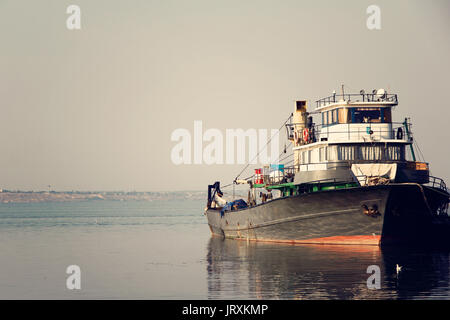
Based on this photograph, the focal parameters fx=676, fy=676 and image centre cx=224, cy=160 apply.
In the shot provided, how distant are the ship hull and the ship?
0.06 metres

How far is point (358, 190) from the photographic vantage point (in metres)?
41.4

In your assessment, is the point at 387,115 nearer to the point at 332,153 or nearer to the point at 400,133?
the point at 400,133

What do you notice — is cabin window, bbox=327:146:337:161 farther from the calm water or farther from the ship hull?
the calm water

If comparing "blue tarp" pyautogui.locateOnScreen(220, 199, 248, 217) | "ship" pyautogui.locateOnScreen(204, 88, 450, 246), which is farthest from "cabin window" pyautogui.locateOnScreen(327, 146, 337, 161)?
"blue tarp" pyautogui.locateOnScreen(220, 199, 248, 217)

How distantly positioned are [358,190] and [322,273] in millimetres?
9293

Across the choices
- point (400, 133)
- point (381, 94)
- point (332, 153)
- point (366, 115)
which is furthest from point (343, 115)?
point (400, 133)

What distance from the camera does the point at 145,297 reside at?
28422 mm

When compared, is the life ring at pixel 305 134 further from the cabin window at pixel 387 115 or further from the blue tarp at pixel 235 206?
the blue tarp at pixel 235 206

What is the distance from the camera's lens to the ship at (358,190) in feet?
137

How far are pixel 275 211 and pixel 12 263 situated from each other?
17964 mm

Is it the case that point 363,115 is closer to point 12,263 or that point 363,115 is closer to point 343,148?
point 343,148

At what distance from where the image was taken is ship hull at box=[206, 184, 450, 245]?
41.2 m

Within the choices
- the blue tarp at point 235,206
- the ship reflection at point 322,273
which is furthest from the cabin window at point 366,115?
the blue tarp at point 235,206
